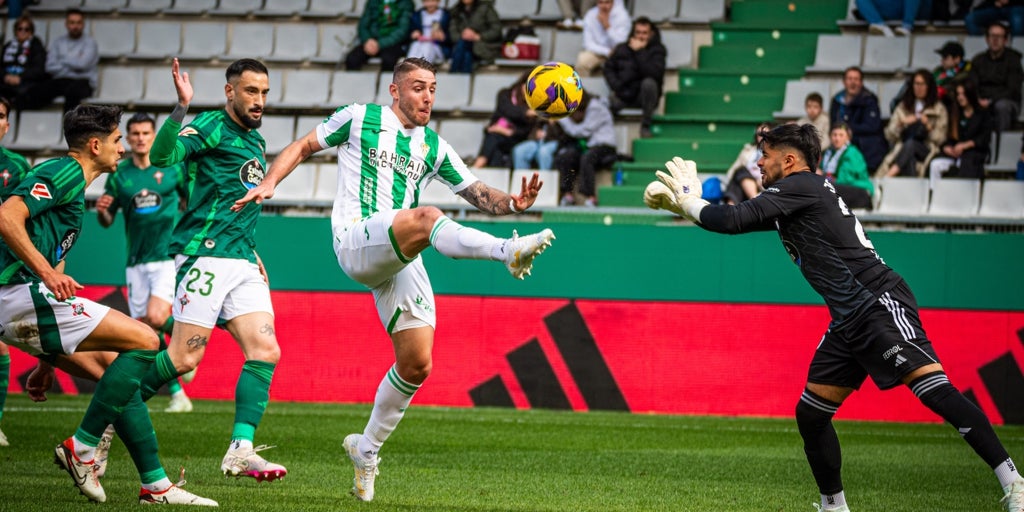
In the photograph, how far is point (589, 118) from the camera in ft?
55.7

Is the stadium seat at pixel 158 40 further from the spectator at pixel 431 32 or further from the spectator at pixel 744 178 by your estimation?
the spectator at pixel 744 178

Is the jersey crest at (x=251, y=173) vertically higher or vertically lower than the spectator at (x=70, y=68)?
lower

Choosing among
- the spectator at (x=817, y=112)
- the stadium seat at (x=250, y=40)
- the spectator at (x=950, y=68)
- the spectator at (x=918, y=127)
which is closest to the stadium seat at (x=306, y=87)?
the stadium seat at (x=250, y=40)

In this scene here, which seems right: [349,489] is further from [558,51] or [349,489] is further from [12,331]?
[558,51]

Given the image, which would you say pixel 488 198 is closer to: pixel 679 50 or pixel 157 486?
pixel 157 486

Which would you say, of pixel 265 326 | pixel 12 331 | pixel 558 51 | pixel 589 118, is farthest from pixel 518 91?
pixel 12 331

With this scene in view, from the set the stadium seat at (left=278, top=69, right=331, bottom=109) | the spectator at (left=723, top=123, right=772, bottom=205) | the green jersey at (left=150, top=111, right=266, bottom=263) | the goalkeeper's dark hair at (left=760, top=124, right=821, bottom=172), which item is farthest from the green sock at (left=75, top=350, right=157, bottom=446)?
the stadium seat at (left=278, top=69, right=331, bottom=109)

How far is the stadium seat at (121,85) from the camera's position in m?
20.1

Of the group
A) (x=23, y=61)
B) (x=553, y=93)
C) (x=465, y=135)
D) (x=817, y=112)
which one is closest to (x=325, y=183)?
(x=465, y=135)

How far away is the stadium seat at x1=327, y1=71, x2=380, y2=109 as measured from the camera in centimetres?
1912

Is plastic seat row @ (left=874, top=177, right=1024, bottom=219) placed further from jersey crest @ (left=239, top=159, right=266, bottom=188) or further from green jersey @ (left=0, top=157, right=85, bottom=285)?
green jersey @ (left=0, top=157, right=85, bottom=285)

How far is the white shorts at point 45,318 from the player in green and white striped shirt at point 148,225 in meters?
5.77

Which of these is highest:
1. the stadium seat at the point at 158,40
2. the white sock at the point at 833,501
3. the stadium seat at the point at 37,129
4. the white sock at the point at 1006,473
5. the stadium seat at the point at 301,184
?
the stadium seat at the point at 158,40

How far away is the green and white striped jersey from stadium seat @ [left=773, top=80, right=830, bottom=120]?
34.2 ft
